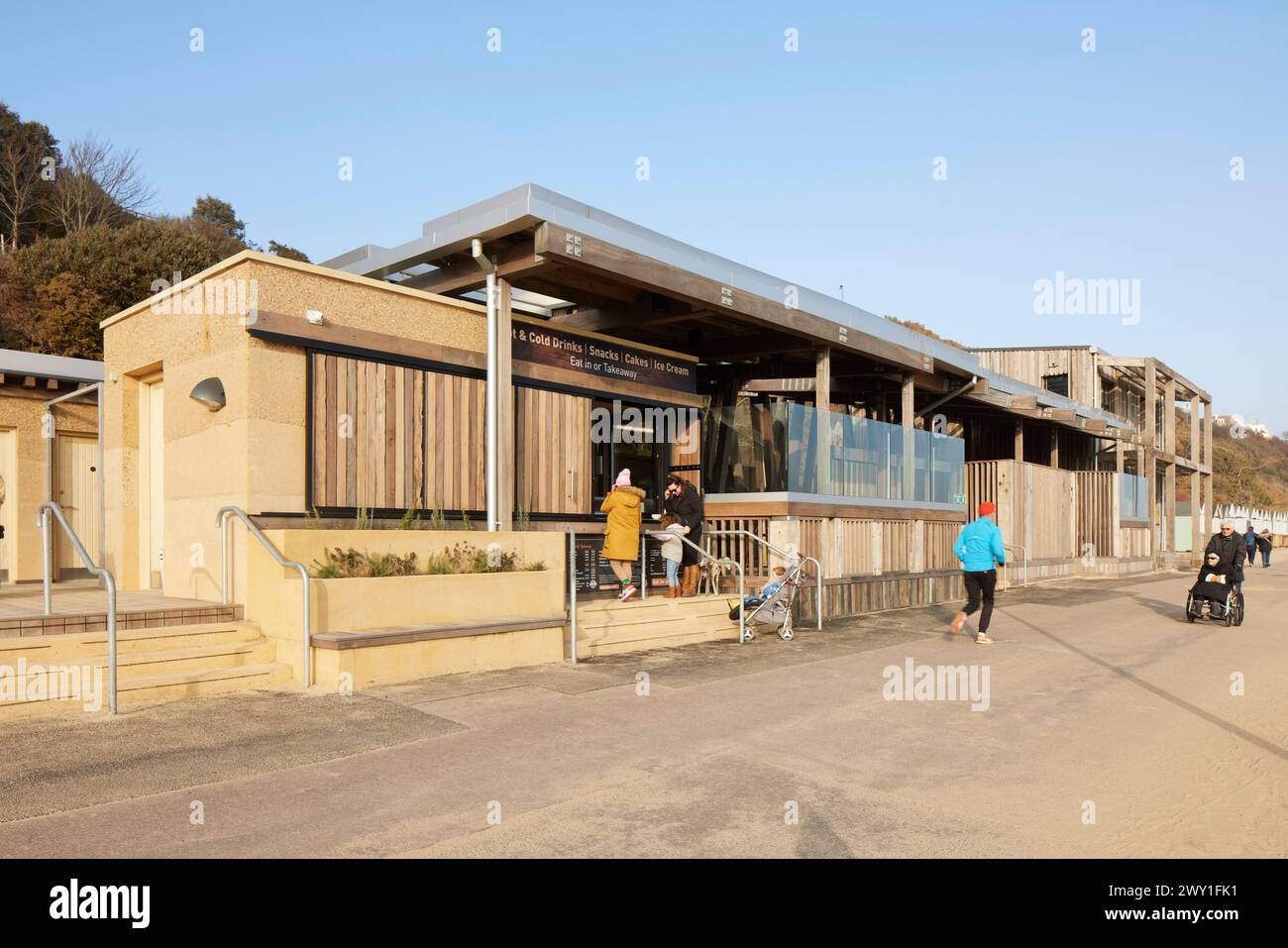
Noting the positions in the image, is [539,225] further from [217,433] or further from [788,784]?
[788,784]

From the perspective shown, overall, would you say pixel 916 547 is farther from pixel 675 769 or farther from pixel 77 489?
pixel 77 489

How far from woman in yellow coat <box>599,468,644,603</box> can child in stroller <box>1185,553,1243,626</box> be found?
9.18 metres

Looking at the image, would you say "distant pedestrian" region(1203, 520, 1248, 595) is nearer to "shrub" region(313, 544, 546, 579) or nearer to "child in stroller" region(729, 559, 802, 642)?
"child in stroller" region(729, 559, 802, 642)

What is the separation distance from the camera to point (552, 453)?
12578 millimetres

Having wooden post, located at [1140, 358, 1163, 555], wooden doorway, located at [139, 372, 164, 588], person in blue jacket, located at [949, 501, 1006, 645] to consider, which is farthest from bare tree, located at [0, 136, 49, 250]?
wooden post, located at [1140, 358, 1163, 555]

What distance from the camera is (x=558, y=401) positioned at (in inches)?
500

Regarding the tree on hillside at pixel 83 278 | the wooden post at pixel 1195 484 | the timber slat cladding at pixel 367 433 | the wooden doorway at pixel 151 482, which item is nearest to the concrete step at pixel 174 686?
the timber slat cladding at pixel 367 433

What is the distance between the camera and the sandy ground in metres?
4.64

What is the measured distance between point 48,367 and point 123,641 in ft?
22.3

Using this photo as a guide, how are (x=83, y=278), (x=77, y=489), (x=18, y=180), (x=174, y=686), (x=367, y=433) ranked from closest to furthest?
1. (x=174, y=686)
2. (x=367, y=433)
3. (x=77, y=489)
4. (x=83, y=278)
5. (x=18, y=180)

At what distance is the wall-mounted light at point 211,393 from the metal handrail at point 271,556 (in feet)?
3.67

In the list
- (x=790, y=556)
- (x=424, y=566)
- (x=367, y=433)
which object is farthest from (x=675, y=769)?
(x=790, y=556)

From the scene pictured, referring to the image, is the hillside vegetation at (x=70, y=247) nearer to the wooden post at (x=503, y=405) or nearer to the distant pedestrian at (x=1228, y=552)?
the wooden post at (x=503, y=405)
